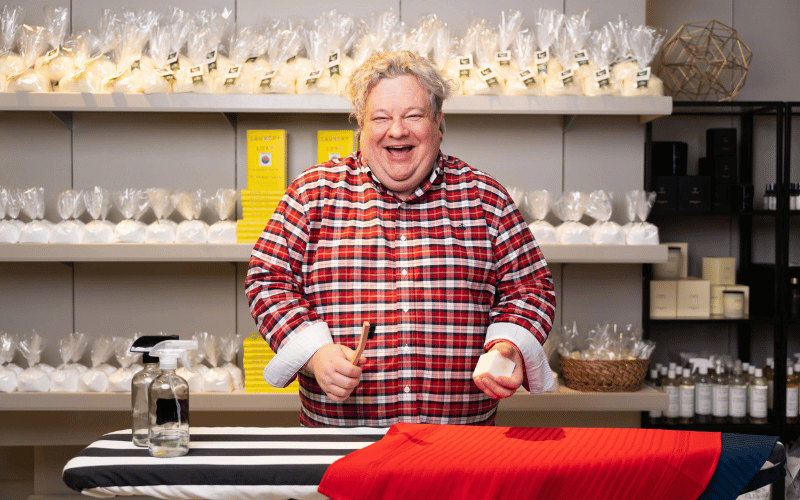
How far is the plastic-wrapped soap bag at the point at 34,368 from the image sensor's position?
242 cm

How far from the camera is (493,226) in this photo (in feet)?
5.19

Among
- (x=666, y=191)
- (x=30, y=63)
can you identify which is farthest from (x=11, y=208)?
(x=666, y=191)

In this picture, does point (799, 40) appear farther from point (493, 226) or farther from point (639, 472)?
point (639, 472)

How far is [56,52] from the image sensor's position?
2.53 metres

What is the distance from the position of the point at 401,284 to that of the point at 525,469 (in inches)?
22.6

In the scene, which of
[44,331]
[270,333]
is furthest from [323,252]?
[44,331]

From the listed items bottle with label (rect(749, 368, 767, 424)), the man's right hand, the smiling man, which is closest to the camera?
the man's right hand

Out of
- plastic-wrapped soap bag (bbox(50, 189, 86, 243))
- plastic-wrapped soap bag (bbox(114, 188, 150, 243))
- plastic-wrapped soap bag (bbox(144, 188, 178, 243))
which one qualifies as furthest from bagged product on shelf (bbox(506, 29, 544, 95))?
plastic-wrapped soap bag (bbox(50, 189, 86, 243))

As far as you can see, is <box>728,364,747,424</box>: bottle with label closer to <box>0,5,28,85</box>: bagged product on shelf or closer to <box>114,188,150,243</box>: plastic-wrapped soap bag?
<box>114,188,150,243</box>: plastic-wrapped soap bag

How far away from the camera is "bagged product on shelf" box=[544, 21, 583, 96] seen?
244 cm

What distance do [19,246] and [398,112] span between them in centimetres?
165

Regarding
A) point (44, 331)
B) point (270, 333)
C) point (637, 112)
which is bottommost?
point (44, 331)

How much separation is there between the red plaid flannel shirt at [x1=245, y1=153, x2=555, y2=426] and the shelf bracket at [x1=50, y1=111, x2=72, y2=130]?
1.59m

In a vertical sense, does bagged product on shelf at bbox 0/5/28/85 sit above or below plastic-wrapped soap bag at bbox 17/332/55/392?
above
